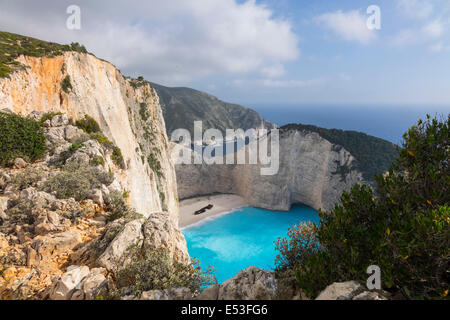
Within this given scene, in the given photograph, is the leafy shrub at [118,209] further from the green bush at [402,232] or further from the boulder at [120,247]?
the green bush at [402,232]

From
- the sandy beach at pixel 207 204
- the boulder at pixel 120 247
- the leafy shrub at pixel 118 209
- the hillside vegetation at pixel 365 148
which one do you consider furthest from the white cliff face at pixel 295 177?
the boulder at pixel 120 247

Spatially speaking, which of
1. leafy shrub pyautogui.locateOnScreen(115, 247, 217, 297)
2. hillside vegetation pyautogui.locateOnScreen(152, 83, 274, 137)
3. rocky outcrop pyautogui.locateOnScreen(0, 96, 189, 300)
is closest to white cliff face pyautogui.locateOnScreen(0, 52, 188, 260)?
rocky outcrop pyautogui.locateOnScreen(0, 96, 189, 300)

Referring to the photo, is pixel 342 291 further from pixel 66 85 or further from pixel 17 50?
pixel 17 50

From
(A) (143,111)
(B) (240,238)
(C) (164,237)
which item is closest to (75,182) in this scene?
(C) (164,237)

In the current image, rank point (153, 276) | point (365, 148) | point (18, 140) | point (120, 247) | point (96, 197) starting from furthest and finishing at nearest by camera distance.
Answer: point (365, 148), point (18, 140), point (96, 197), point (120, 247), point (153, 276)

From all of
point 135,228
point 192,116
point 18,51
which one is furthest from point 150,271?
point 192,116

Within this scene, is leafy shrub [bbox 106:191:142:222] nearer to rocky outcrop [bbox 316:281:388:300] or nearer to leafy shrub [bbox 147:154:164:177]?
rocky outcrop [bbox 316:281:388:300]
